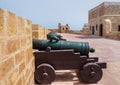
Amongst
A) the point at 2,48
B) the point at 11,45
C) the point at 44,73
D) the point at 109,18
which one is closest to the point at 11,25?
the point at 11,45

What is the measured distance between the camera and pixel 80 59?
5.09 metres

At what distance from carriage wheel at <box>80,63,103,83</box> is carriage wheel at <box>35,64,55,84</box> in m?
0.74

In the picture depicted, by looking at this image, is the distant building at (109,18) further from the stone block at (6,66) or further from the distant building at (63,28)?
the stone block at (6,66)

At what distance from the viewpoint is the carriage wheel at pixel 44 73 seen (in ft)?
15.8

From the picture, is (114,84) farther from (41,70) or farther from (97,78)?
(41,70)

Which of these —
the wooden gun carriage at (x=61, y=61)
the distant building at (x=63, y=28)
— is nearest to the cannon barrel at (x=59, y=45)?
the wooden gun carriage at (x=61, y=61)

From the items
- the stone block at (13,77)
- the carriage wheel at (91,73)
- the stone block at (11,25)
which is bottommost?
the carriage wheel at (91,73)

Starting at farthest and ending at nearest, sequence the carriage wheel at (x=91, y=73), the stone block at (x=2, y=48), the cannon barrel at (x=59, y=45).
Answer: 1. the carriage wheel at (x=91, y=73)
2. the cannon barrel at (x=59, y=45)
3. the stone block at (x=2, y=48)

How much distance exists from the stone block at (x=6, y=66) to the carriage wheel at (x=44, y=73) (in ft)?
9.56

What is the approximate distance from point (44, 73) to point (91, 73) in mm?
1099

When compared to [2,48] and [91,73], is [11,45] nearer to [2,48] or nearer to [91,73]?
[2,48]

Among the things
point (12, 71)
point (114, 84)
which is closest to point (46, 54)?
point (114, 84)

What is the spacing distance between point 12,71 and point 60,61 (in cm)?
312

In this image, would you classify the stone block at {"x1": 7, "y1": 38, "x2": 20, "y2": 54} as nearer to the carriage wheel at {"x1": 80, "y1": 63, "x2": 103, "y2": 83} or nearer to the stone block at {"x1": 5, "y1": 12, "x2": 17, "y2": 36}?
the stone block at {"x1": 5, "y1": 12, "x2": 17, "y2": 36}
